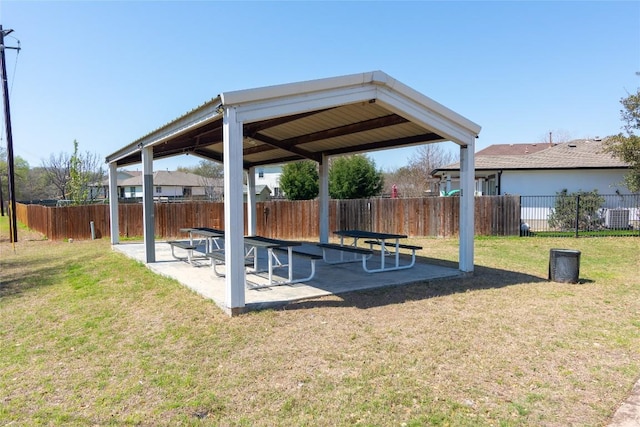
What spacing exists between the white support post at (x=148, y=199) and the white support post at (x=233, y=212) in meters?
4.41

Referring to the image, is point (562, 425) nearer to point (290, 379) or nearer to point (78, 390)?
point (290, 379)

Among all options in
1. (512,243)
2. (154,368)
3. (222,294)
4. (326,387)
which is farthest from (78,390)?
(512,243)

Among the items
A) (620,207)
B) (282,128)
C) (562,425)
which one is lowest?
(562,425)

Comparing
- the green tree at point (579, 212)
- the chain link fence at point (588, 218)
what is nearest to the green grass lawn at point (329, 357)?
the chain link fence at point (588, 218)

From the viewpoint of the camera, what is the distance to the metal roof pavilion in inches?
207

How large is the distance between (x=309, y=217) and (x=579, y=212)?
991 centimetres

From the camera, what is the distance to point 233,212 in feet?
17.2

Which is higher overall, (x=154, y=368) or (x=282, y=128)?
(x=282, y=128)

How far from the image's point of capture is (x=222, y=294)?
20.0 feet

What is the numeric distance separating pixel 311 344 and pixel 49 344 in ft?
9.39

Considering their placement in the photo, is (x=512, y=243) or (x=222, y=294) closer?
(x=222, y=294)

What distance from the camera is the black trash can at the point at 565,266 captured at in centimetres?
718

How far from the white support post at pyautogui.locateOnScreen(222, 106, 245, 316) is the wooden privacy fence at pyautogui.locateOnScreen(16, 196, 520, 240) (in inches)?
409

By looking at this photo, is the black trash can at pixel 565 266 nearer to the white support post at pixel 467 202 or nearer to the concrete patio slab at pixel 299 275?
the white support post at pixel 467 202
